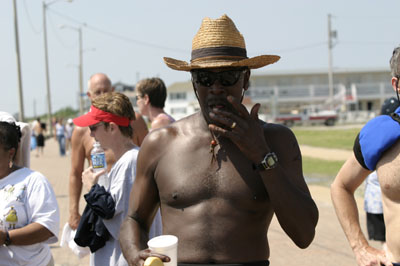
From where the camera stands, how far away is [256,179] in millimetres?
2297

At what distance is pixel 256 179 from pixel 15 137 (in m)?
2.05

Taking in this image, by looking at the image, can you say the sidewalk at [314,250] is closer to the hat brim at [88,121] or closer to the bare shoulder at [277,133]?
the hat brim at [88,121]

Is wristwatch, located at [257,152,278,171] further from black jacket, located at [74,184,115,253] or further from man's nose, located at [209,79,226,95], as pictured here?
black jacket, located at [74,184,115,253]

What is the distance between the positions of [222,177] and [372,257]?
1098 mm

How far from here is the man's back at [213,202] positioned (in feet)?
7.47

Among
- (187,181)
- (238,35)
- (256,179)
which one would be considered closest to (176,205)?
(187,181)

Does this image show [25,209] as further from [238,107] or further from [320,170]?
[320,170]

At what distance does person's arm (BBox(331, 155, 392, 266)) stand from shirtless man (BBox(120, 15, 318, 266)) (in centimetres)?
82

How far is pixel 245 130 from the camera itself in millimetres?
2098

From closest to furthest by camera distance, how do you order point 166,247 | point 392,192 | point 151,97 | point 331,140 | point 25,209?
point 166,247, point 392,192, point 25,209, point 151,97, point 331,140

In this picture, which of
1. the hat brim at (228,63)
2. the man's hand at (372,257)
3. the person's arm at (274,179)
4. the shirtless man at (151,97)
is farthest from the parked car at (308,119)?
the person's arm at (274,179)

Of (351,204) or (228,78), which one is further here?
(351,204)

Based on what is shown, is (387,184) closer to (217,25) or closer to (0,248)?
(217,25)

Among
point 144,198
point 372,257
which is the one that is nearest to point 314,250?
point 372,257
